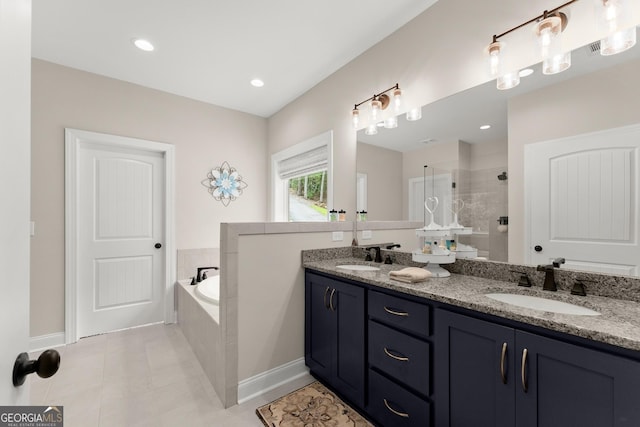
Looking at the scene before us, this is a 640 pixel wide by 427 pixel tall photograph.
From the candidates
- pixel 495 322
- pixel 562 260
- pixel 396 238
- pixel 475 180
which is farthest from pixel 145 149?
pixel 562 260

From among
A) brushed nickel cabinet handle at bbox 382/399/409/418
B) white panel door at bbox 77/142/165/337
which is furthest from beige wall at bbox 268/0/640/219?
white panel door at bbox 77/142/165/337

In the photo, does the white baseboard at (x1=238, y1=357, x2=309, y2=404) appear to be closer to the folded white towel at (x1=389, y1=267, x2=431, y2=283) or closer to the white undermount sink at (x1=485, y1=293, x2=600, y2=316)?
the folded white towel at (x1=389, y1=267, x2=431, y2=283)

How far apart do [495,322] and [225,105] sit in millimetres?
3767

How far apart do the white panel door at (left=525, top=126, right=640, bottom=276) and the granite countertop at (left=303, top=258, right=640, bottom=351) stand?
0.21 m

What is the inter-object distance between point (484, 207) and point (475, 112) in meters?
0.62

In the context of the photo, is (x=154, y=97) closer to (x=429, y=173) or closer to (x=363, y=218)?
(x=363, y=218)

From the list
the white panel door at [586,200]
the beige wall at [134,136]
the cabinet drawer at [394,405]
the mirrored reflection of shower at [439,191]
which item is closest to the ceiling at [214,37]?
the beige wall at [134,136]

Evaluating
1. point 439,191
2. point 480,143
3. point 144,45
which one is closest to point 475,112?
point 480,143

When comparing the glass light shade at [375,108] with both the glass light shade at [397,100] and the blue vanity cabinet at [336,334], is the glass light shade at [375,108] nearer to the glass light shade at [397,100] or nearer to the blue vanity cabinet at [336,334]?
the glass light shade at [397,100]

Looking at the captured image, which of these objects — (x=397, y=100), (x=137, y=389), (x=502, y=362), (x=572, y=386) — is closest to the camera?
(x=572, y=386)

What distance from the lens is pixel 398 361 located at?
1.50 metres

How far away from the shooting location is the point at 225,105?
12.3 ft

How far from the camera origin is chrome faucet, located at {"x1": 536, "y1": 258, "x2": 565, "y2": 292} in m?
1.41

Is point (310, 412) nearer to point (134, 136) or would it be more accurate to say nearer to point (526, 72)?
point (526, 72)
